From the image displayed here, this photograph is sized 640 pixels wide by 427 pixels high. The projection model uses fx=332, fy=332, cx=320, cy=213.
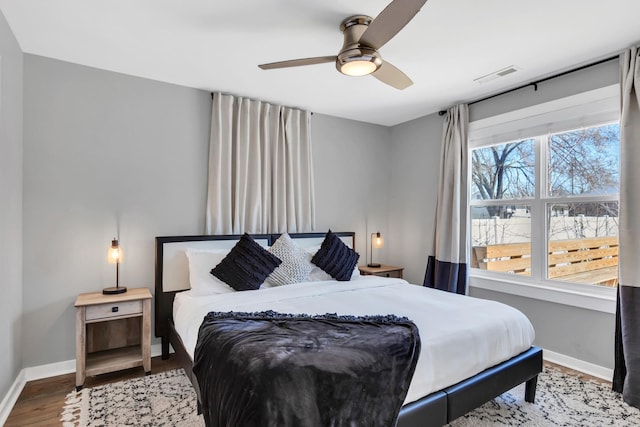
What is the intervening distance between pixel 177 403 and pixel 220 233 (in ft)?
5.25

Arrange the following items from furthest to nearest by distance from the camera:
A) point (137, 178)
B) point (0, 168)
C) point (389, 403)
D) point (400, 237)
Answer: point (400, 237) → point (137, 178) → point (0, 168) → point (389, 403)

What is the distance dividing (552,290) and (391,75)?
246cm

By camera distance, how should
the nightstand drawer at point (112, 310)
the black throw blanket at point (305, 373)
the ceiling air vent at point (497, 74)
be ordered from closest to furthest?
the black throw blanket at point (305, 373)
the nightstand drawer at point (112, 310)
the ceiling air vent at point (497, 74)

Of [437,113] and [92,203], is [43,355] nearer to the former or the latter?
[92,203]

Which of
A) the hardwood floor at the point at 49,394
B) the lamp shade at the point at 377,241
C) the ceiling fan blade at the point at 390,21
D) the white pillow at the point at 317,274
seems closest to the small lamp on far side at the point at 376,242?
the lamp shade at the point at 377,241

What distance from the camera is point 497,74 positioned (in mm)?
3047

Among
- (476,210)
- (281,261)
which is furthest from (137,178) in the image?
(476,210)

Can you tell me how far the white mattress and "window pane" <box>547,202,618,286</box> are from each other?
118 centimetres

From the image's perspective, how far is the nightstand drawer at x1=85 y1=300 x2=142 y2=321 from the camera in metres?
2.55

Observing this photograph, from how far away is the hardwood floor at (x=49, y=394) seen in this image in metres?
2.14

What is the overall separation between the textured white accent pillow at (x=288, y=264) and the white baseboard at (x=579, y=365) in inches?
93.9

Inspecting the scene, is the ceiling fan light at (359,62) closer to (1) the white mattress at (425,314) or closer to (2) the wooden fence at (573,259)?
(1) the white mattress at (425,314)

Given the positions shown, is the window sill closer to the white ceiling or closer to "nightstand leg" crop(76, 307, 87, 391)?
the white ceiling

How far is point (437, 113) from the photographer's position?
417 cm
